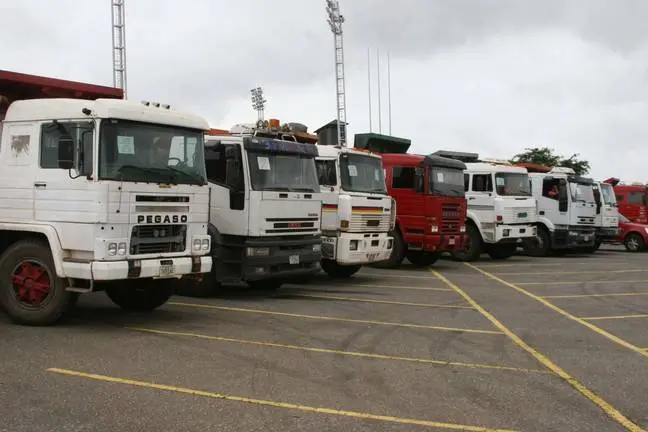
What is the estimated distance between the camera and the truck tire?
7656 millimetres

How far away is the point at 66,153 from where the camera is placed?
7.44 m

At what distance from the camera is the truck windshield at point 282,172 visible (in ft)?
34.1

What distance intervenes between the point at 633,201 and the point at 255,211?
22.7m

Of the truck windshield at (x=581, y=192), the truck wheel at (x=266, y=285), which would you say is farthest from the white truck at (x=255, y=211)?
the truck windshield at (x=581, y=192)

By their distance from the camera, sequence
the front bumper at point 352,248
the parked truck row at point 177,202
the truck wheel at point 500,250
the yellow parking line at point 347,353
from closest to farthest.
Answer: the yellow parking line at point 347,353
the parked truck row at point 177,202
the front bumper at point 352,248
the truck wheel at point 500,250

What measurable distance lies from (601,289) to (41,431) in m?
11.2

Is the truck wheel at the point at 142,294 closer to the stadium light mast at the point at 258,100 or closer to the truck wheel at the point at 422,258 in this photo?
the truck wheel at the point at 422,258

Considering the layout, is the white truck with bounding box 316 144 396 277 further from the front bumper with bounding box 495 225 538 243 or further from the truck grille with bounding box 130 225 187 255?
the front bumper with bounding box 495 225 538 243

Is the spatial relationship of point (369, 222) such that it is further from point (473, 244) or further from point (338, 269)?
point (473, 244)

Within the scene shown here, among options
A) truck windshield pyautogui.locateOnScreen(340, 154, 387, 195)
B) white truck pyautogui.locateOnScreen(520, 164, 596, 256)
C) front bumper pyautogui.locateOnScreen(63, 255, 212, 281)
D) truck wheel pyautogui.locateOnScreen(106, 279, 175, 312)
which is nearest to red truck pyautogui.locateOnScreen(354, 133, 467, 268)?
truck windshield pyautogui.locateOnScreen(340, 154, 387, 195)

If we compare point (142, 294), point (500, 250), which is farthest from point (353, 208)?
point (500, 250)

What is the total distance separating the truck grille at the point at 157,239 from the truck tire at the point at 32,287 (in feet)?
3.28

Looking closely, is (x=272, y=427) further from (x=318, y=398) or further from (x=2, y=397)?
(x=2, y=397)

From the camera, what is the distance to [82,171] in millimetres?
7324
